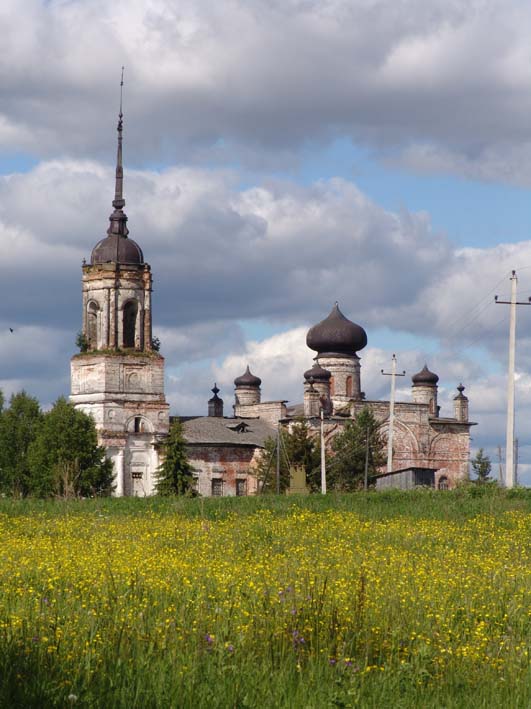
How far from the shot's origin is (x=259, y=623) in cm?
1254

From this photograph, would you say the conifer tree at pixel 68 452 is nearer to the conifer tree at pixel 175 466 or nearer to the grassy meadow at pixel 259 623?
the conifer tree at pixel 175 466

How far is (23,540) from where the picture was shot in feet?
69.3

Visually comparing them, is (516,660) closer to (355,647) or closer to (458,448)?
(355,647)

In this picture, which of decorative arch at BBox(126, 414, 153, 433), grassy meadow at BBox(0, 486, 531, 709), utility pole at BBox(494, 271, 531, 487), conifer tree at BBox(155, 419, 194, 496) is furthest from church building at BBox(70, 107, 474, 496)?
grassy meadow at BBox(0, 486, 531, 709)

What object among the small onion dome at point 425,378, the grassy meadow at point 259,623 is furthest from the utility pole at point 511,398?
the small onion dome at point 425,378

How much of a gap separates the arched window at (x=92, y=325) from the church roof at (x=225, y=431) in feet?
23.4

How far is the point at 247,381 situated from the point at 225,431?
12411 mm

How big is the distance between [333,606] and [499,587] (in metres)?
3.82

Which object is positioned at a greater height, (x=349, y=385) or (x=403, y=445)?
(x=349, y=385)

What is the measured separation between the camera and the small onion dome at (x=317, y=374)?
81.3 m

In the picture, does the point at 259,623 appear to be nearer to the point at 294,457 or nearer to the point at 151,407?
the point at 294,457

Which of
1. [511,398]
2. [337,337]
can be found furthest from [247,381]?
[511,398]

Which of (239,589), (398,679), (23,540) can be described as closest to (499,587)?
(239,589)

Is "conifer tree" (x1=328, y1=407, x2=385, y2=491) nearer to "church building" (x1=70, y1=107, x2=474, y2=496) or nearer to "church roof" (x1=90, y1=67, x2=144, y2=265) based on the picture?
"church building" (x1=70, y1=107, x2=474, y2=496)
